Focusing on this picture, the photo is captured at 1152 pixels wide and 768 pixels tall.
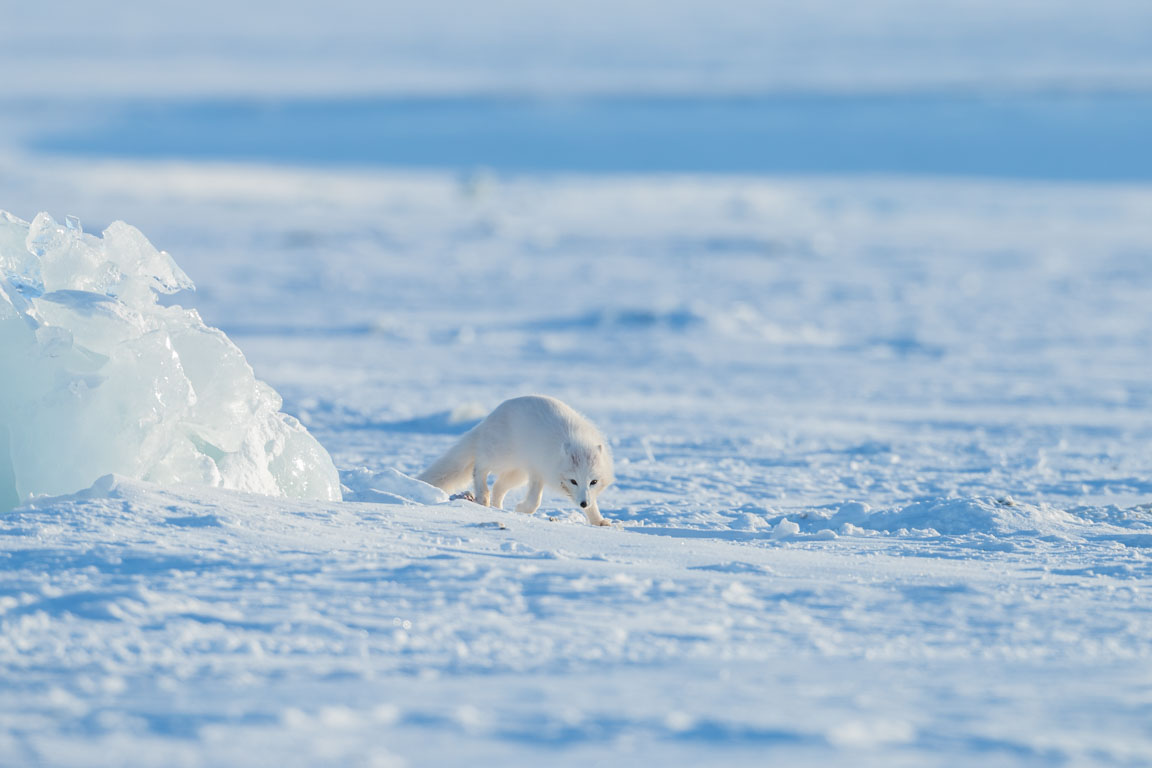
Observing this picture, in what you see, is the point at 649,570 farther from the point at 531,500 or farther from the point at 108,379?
the point at 108,379

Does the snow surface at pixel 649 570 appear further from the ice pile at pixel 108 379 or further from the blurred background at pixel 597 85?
the blurred background at pixel 597 85

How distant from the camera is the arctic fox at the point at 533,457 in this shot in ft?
14.7

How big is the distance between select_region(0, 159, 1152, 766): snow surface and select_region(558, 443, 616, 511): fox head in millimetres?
223

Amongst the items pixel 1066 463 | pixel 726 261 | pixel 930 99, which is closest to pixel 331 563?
pixel 1066 463

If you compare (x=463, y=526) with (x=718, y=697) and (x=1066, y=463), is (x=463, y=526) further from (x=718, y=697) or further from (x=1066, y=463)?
(x=1066, y=463)

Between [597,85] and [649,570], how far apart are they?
49746mm

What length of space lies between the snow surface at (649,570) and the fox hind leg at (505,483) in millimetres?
206

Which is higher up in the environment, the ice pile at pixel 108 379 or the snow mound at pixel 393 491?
the ice pile at pixel 108 379

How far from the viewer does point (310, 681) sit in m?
2.71

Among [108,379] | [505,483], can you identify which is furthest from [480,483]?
[108,379]

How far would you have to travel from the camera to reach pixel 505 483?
4.95 m

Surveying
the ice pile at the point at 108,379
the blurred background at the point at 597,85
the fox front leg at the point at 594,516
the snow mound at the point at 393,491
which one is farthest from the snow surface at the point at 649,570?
the blurred background at the point at 597,85

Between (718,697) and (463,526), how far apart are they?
1.38 meters

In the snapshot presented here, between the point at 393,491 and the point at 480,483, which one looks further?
the point at 480,483
